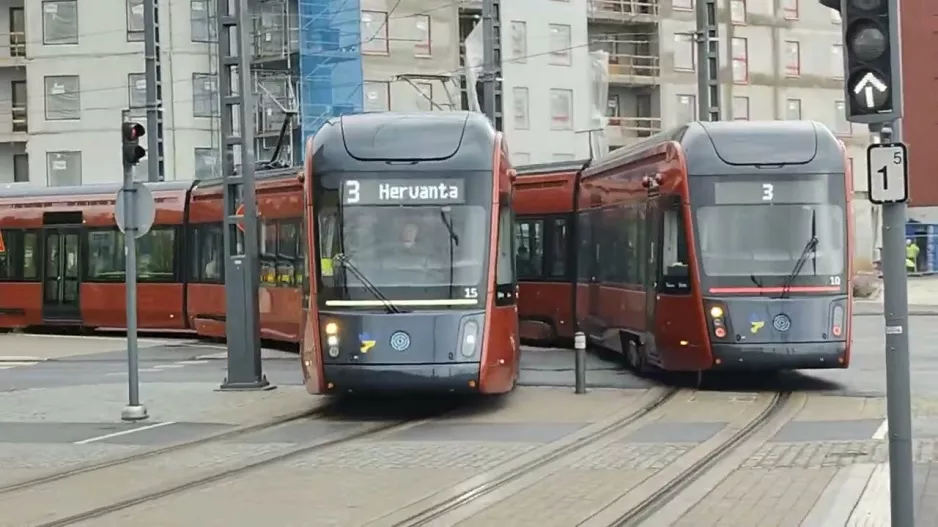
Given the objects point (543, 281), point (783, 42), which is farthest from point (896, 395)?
point (783, 42)

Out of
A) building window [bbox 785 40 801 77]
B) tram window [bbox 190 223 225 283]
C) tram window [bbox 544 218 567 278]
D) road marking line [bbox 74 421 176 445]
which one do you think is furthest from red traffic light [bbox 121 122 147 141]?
building window [bbox 785 40 801 77]

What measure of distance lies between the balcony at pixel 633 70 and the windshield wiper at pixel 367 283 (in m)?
47.9

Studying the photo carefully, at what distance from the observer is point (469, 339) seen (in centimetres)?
1502

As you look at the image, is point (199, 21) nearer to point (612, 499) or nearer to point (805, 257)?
point (805, 257)

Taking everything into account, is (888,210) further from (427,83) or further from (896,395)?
(427,83)

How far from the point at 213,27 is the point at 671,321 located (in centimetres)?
3959

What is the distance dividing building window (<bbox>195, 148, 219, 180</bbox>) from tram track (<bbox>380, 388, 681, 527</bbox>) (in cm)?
4088

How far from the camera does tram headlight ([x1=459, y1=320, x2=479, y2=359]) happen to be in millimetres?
14984

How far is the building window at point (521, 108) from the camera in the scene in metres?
58.1

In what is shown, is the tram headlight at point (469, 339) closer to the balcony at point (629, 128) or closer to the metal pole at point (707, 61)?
the metal pole at point (707, 61)

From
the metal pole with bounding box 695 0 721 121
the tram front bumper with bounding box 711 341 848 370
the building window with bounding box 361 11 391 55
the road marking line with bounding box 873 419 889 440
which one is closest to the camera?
the road marking line with bounding box 873 419 889 440

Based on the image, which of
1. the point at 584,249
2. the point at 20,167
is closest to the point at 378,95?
the point at 20,167

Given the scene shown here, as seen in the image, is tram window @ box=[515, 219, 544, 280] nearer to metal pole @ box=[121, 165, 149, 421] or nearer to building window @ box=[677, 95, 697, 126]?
metal pole @ box=[121, 165, 149, 421]

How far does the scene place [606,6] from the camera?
6291 centimetres
